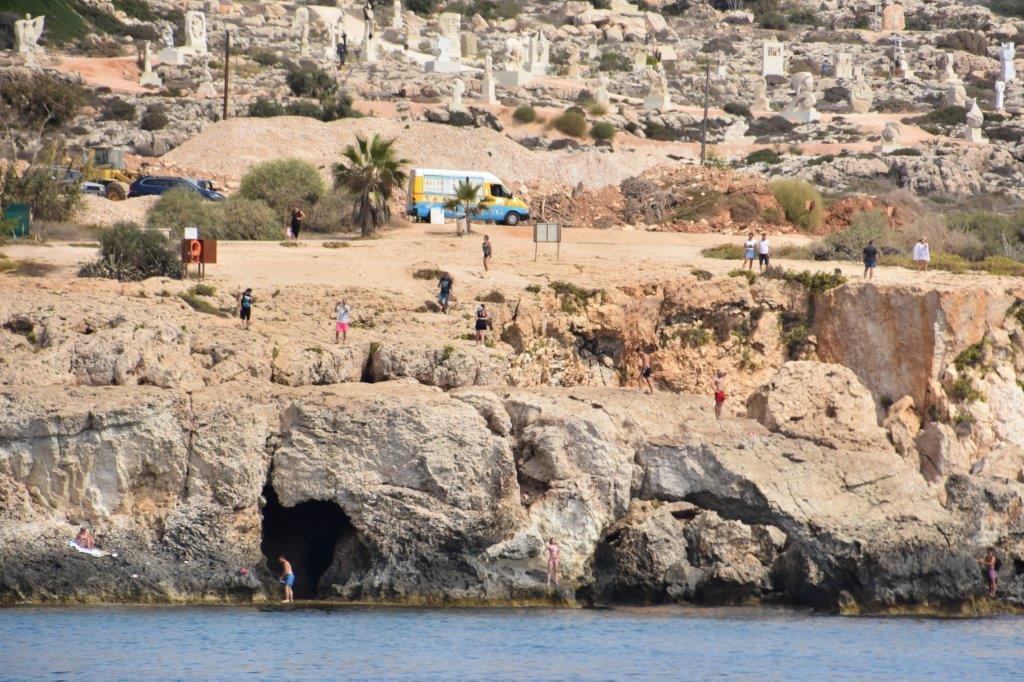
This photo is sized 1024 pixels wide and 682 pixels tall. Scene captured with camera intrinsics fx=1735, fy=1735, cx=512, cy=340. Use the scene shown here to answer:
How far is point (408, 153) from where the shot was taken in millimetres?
59938

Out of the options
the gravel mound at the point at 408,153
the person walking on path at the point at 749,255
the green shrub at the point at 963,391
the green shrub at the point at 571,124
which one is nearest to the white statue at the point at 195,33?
the green shrub at the point at 571,124

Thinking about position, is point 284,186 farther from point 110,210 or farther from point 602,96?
point 602,96

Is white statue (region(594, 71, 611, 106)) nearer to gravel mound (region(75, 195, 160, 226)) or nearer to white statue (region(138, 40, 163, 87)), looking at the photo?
white statue (region(138, 40, 163, 87))

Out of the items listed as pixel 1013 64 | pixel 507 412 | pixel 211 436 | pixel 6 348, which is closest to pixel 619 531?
pixel 507 412

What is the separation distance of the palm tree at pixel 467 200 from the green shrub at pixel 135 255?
11792 millimetres

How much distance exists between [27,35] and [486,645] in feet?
226

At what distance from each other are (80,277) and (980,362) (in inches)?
746

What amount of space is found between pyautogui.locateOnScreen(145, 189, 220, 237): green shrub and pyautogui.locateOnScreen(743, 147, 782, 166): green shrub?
30.1 metres

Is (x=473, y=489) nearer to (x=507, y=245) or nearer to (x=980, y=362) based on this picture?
(x=980, y=362)

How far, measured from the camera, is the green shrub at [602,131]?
246ft

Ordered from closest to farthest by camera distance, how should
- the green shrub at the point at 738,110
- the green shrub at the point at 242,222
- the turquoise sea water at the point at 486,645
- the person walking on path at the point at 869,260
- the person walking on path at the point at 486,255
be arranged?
the turquoise sea water at the point at 486,645 < the person walking on path at the point at 869,260 < the person walking on path at the point at 486,255 < the green shrub at the point at 242,222 < the green shrub at the point at 738,110

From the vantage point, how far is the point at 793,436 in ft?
107

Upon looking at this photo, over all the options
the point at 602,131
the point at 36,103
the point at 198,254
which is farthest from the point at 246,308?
the point at 602,131

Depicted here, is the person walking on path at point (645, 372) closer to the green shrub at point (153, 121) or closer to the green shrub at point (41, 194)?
the green shrub at point (41, 194)
